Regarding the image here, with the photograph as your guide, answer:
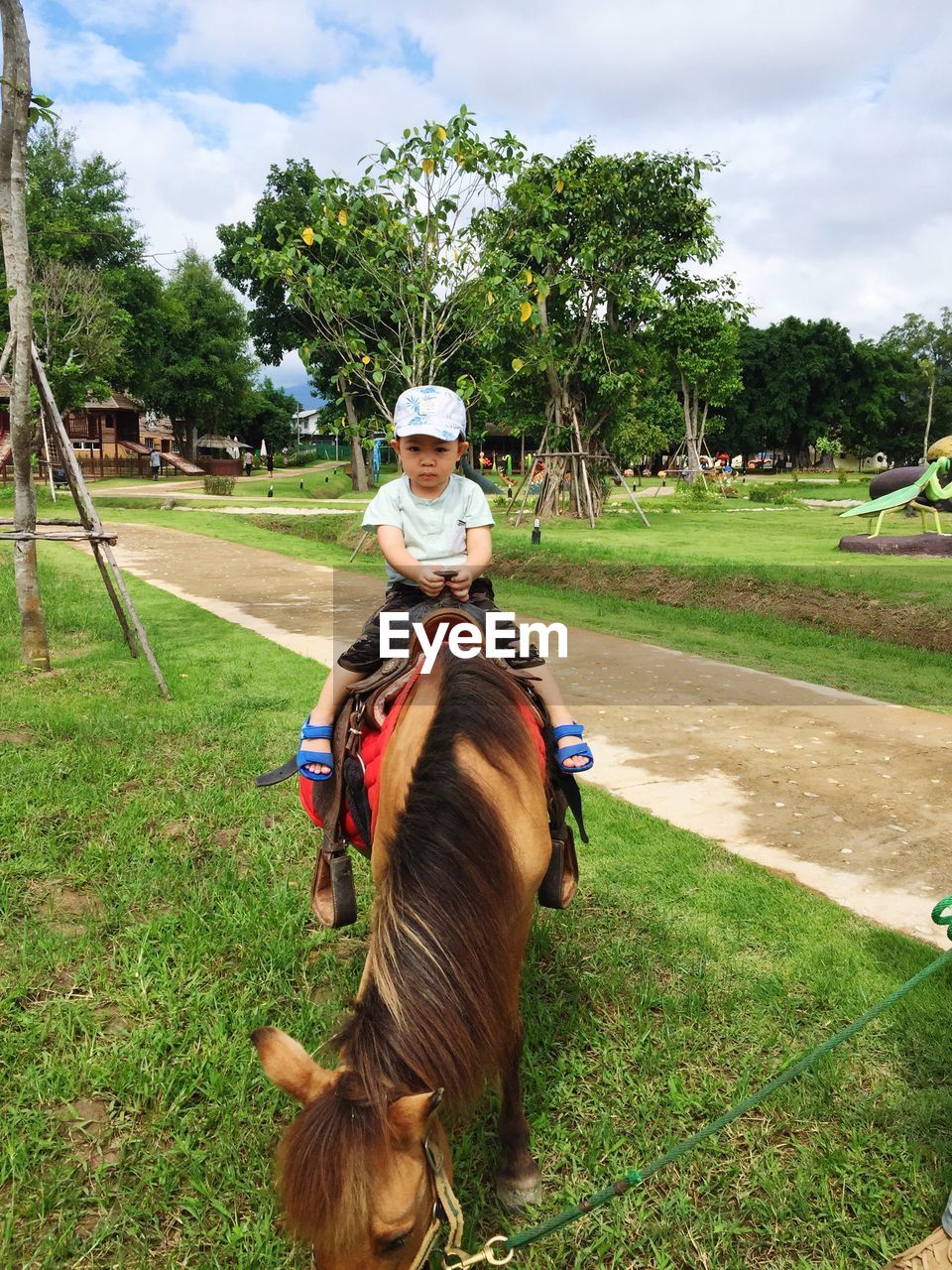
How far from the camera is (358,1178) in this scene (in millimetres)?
1409

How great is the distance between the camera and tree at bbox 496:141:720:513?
60.8 ft

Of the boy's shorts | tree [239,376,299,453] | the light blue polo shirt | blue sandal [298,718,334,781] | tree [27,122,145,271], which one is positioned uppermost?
tree [27,122,145,271]

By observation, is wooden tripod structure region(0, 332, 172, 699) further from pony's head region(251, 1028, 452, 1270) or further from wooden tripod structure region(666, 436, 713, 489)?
wooden tripod structure region(666, 436, 713, 489)

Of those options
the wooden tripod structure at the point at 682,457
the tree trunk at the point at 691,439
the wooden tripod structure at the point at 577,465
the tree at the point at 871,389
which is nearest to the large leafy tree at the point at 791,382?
the tree at the point at 871,389

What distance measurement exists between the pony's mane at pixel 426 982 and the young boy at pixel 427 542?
22.9 inches

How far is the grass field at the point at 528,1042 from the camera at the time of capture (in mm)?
2189

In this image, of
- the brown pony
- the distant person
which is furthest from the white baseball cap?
the distant person

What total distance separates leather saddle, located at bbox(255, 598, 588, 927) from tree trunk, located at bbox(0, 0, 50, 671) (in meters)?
4.78

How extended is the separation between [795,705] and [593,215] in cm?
1567

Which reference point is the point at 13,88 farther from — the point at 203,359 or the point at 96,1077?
the point at 203,359

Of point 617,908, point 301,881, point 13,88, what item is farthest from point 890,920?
point 13,88

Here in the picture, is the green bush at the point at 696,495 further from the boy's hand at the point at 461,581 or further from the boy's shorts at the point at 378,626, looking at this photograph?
the boy's hand at the point at 461,581

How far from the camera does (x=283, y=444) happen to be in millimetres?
65062

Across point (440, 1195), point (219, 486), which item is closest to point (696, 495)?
point (219, 486)
